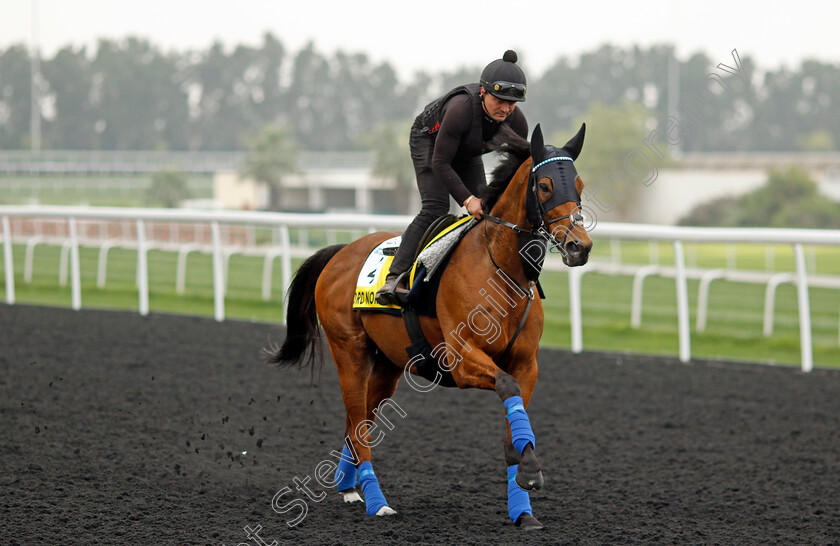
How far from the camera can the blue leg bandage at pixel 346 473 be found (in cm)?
433

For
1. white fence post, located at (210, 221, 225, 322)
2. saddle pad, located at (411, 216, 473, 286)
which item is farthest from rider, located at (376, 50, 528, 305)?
white fence post, located at (210, 221, 225, 322)

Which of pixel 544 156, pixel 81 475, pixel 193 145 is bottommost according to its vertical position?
pixel 193 145

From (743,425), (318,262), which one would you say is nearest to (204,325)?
(318,262)

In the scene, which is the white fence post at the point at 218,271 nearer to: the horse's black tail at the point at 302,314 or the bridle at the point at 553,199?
the horse's black tail at the point at 302,314

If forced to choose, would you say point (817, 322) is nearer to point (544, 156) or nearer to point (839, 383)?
point (839, 383)

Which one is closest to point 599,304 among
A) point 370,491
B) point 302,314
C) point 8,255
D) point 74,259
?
point 74,259

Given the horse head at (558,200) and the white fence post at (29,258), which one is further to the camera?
the white fence post at (29,258)

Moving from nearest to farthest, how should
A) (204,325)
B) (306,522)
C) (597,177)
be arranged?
(306,522) → (204,325) → (597,177)

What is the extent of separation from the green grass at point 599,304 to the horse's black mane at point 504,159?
17.6 ft

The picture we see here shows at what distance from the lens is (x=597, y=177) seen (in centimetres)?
5031

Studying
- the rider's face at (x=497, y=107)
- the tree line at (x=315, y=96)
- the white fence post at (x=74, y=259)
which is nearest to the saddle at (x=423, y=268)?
the rider's face at (x=497, y=107)

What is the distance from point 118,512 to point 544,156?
92.3 inches

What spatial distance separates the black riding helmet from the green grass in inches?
215

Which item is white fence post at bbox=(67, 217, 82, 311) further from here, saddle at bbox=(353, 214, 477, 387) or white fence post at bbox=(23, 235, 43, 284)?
saddle at bbox=(353, 214, 477, 387)
